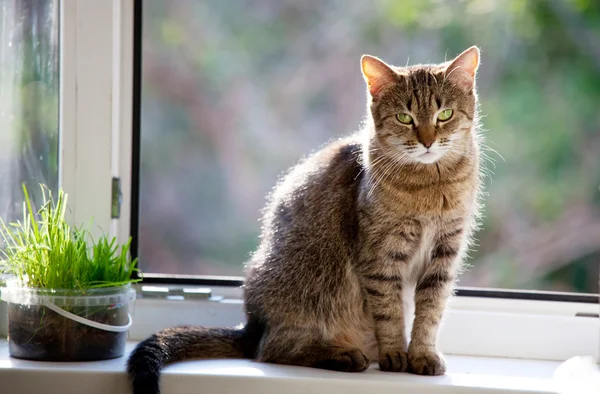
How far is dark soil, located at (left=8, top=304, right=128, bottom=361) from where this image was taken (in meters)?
1.64

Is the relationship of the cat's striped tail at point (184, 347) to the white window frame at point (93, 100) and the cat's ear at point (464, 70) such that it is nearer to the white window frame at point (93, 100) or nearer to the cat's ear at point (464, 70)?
the white window frame at point (93, 100)

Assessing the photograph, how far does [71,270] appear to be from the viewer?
164 cm

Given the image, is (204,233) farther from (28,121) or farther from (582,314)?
(582,314)

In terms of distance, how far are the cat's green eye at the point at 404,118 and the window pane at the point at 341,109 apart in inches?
37.2

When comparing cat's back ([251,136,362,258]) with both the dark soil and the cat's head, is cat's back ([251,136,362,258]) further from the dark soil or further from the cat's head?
the dark soil

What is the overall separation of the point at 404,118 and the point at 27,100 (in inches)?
39.7

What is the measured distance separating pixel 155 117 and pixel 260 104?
0.41 metres

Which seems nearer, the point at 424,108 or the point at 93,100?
the point at 424,108

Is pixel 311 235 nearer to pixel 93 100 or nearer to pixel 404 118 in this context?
pixel 404 118

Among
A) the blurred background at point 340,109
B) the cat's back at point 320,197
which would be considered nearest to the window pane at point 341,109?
the blurred background at point 340,109

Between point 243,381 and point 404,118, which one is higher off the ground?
point 404,118

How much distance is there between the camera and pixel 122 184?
80.0 inches

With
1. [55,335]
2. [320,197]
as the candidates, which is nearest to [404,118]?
[320,197]

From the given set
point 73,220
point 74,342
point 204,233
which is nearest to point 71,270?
point 74,342
